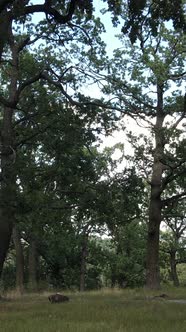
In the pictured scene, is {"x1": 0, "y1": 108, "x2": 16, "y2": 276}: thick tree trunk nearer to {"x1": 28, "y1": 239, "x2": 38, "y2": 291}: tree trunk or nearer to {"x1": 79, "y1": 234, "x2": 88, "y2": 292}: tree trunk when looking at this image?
{"x1": 28, "y1": 239, "x2": 38, "y2": 291}: tree trunk

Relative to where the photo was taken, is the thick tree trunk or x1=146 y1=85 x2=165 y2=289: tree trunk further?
x1=146 y1=85 x2=165 y2=289: tree trunk

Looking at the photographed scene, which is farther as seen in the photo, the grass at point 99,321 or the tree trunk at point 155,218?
the tree trunk at point 155,218

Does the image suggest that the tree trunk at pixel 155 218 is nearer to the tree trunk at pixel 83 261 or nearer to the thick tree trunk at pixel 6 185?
the thick tree trunk at pixel 6 185

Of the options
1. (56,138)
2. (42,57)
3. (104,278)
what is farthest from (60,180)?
(104,278)

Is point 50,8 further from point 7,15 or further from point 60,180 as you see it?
point 60,180

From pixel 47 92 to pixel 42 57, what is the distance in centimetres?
177

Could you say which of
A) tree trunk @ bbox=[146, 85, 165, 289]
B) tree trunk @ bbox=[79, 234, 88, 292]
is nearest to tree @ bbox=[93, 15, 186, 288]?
tree trunk @ bbox=[146, 85, 165, 289]

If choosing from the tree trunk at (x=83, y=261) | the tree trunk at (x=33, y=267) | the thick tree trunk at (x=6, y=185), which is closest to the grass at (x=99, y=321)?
the thick tree trunk at (x=6, y=185)

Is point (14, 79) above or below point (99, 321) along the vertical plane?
above

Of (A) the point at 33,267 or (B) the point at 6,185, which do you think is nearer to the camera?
(B) the point at 6,185

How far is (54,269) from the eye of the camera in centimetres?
4631

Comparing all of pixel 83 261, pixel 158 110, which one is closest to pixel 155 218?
pixel 158 110

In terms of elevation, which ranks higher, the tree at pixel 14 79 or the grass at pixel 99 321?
the tree at pixel 14 79

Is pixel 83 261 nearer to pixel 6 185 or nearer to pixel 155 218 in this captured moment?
pixel 155 218
